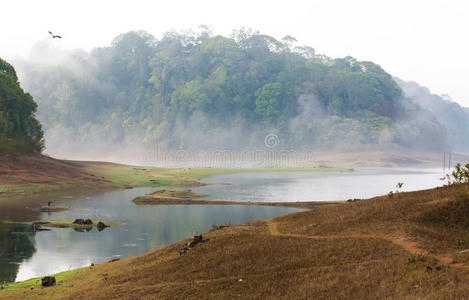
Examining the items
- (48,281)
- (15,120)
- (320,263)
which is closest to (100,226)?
(48,281)

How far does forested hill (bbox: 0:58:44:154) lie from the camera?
105000 mm

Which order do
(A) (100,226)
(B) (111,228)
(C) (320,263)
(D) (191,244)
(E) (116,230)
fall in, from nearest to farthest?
1. (C) (320,263)
2. (D) (191,244)
3. (E) (116,230)
4. (A) (100,226)
5. (B) (111,228)

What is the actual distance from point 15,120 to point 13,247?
7309cm

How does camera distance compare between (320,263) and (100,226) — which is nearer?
(320,263)

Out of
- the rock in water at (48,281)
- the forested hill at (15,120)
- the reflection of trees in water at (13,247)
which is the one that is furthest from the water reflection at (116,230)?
the forested hill at (15,120)

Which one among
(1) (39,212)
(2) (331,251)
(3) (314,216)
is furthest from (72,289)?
(1) (39,212)

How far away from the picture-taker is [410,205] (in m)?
29.5

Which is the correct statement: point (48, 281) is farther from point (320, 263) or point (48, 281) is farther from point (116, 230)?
point (116, 230)

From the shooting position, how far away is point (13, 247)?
45438 mm

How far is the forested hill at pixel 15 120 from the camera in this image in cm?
10500

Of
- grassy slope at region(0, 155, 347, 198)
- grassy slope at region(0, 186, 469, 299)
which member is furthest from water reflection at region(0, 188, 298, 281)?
grassy slope at region(0, 155, 347, 198)

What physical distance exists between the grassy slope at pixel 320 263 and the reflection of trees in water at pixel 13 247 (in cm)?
849

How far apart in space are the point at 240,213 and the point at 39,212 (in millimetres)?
29177

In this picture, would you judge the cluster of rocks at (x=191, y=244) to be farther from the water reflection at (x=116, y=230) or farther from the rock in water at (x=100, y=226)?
the rock in water at (x=100, y=226)
